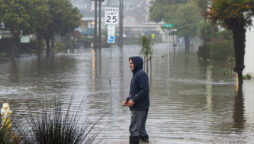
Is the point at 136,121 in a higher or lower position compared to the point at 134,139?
higher

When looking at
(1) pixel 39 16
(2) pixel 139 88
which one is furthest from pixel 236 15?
(1) pixel 39 16

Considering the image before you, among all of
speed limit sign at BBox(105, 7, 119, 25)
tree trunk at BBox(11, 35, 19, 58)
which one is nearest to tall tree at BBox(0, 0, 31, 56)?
tree trunk at BBox(11, 35, 19, 58)

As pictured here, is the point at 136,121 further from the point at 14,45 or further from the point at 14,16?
the point at 14,45

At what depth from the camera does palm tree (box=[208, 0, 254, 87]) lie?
1962 cm

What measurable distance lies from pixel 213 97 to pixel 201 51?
31.5 meters

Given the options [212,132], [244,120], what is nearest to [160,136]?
[212,132]

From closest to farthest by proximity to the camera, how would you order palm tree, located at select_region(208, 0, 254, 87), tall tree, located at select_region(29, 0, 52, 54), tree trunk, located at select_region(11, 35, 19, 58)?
palm tree, located at select_region(208, 0, 254, 87)
tree trunk, located at select_region(11, 35, 19, 58)
tall tree, located at select_region(29, 0, 52, 54)

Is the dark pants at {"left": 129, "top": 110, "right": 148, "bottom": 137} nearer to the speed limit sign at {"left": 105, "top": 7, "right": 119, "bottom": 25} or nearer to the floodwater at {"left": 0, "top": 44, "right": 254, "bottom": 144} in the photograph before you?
the floodwater at {"left": 0, "top": 44, "right": 254, "bottom": 144}

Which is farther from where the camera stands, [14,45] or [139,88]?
[14,45]

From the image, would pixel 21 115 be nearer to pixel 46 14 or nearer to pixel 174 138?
pixel 174 138

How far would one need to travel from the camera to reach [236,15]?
19.8 m

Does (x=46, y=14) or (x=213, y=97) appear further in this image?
(x=46, y=14)

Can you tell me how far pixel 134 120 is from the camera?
9.47 m

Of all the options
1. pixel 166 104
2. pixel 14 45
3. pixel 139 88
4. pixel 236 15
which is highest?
pixel 236 15
